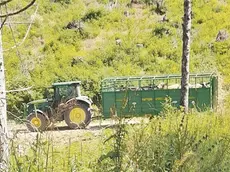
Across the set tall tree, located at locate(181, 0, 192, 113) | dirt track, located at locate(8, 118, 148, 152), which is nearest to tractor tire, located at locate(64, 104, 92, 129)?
tall tree, located at locate(181, 0, 192, 113)

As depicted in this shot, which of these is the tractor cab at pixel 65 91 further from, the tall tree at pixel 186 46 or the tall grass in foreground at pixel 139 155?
the tall grass in foreground at pixel 139 155

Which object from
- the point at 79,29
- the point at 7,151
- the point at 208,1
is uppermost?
the point at 208,1

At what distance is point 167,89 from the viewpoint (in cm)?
1421

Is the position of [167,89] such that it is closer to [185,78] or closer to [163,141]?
[185,78]

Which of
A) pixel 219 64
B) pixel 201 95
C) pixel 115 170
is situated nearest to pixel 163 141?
pixel 115 170

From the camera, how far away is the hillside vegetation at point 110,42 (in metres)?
19.0

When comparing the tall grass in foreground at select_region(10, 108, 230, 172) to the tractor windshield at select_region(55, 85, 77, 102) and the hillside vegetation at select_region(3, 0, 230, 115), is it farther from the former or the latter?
the hillside vegetation at select_region(3, 0, 230, 115)

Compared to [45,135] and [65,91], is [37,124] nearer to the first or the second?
[65,91]

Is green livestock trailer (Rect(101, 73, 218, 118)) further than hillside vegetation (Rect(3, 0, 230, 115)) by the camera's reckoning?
No

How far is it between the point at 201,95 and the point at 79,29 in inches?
389

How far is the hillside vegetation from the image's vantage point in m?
19.0

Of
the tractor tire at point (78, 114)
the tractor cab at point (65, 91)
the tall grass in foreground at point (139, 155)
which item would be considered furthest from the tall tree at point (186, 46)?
the tall grass in foreground at point (139, 155)

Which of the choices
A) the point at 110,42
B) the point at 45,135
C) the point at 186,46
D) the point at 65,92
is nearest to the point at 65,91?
the point at 65,92

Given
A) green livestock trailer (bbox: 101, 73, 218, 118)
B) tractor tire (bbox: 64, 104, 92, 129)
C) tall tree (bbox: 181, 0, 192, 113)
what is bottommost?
tractor tire (bbox: 64, 104, 92, 129)
